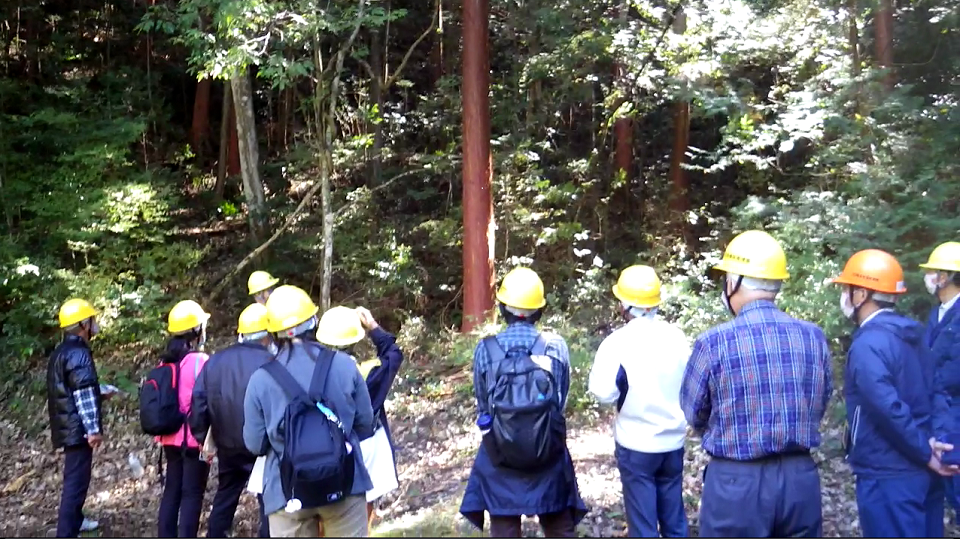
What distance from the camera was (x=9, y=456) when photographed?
982 centimetres

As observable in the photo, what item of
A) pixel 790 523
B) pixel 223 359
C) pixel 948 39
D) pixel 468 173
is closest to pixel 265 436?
pixel 223 359

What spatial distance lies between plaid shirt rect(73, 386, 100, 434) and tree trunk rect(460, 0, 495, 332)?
6213 mm

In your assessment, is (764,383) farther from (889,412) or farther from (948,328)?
(948,328)

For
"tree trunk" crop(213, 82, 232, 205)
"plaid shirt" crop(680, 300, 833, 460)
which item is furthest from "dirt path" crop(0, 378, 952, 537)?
"tree trunk" crop(213, 82, 232, 205)

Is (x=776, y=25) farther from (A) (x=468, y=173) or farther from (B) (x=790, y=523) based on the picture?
(B) (x=790, y=523)

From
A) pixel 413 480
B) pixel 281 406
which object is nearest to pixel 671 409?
pixel 281 406

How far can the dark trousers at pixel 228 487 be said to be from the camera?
539 cm

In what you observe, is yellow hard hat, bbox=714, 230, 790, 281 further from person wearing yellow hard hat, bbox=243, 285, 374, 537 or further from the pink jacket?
the pink jacket

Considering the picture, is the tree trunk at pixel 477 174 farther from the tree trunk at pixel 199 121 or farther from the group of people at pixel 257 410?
the tree trunk at pixel 199 121

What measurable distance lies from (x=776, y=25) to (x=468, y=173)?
5153 millimetres

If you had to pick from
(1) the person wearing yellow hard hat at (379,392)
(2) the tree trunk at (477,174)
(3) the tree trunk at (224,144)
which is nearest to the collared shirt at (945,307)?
(1) the person wearing yellow hard hat at (379,392)

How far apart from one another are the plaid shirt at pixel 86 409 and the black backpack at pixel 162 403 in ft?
2.61

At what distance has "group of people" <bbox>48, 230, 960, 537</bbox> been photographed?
3180 millimetres

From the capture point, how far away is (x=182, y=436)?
18.3 ft
